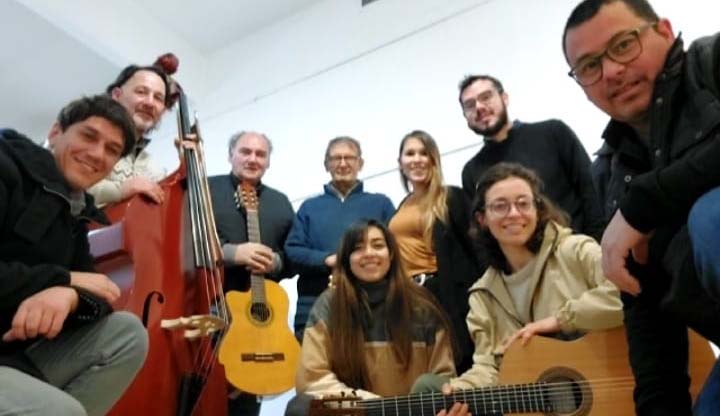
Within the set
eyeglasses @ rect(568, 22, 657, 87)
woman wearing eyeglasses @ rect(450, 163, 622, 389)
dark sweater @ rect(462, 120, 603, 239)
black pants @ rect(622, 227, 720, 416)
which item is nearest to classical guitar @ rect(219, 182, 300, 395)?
woman wearing eyeglasses @ rect(450, 163, 622, 389)

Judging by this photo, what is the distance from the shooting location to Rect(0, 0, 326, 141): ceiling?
4051 mm

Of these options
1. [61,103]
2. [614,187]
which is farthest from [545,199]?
[61,103]

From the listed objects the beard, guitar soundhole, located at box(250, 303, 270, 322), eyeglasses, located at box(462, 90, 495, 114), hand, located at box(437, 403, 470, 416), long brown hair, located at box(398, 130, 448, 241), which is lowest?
hand, located at box(437, 403, 470, 416)

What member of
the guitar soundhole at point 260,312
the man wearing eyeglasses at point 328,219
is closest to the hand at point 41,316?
the guitar soundhole at point 260,312

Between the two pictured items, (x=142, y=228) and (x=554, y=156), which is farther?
(x=554, y=156)

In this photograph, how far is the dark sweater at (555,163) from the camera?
239 cm

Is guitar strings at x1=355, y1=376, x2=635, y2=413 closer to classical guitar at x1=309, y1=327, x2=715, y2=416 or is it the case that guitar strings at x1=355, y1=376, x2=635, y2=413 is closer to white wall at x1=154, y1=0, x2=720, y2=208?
classical guitar at x1=309, y1=327, x2=715, y2=416

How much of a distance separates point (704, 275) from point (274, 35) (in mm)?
4323

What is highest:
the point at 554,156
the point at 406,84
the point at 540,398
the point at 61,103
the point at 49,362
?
the point at 61,103

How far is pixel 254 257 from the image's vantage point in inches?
101

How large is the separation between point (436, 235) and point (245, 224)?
0.76 m

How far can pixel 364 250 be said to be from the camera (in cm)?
243

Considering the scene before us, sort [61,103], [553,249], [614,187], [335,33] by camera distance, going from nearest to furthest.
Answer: [614,187], [553,249], [335,33], [61,103]

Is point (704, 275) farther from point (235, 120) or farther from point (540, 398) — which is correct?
point (235, 120)
